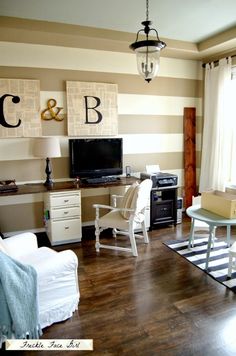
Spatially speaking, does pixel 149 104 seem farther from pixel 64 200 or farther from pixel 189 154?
pixel 64 200

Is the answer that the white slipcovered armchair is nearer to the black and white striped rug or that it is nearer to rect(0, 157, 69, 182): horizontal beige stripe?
the black and white striped rug

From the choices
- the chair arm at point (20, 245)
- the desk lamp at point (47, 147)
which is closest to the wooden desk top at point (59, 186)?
the desk lamp at point (47, 147)

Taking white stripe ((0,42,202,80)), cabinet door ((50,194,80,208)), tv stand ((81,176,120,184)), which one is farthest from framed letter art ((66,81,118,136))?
cabinet door ((50,194,80,208))

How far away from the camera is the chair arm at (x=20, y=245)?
2352mm

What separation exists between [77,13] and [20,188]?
7.09 ft

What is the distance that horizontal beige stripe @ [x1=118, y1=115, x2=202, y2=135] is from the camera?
4332mm

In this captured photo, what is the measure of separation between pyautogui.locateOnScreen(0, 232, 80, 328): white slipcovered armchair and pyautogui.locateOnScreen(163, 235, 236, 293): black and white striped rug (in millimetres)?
1447

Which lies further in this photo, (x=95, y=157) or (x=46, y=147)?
(x=95, y=157)

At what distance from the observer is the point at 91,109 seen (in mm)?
4031

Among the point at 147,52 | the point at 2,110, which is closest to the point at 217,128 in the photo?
the point at 147,52

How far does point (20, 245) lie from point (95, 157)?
74.2 inches

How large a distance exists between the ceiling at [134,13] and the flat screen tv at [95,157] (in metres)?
1.48

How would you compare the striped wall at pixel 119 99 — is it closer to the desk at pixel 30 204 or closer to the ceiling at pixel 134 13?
the desk at pixel 30 204

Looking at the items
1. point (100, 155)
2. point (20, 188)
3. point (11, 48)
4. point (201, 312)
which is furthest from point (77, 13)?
point (201, 312)
